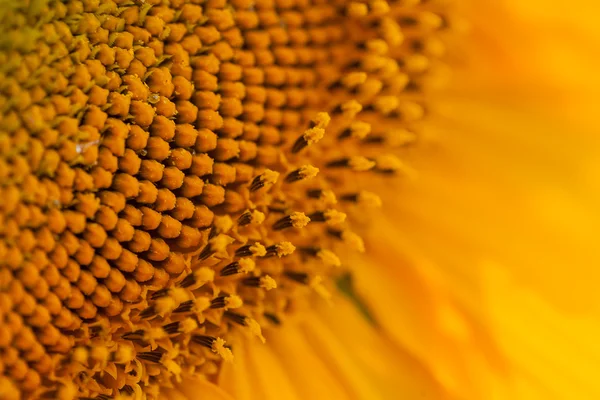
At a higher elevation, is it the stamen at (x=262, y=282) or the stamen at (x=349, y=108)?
the stamen at (x=349, y=108)

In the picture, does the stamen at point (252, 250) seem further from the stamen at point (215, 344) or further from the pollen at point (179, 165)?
the stamen at point (215, 344)

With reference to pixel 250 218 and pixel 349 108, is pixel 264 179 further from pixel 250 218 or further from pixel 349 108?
pixel 349 108

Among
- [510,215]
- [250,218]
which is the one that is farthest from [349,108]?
[510,215]

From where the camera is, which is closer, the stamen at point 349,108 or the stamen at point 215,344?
the stamen at point 215,344

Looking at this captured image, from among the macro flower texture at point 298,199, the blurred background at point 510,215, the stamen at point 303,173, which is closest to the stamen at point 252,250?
the macro flower texture at point 298,199

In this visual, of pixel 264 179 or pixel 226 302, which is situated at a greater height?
pixel 264 179

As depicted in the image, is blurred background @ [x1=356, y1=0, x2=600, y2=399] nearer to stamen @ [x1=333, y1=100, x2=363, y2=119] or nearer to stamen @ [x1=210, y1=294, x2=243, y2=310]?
stamen @ [x1=333, y1=100, x2=363, y2=119]

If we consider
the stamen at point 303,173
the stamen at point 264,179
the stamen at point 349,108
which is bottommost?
the stamen at point 303,173

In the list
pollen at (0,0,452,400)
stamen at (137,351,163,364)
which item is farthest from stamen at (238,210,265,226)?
stamen at (137,351,163,364)
